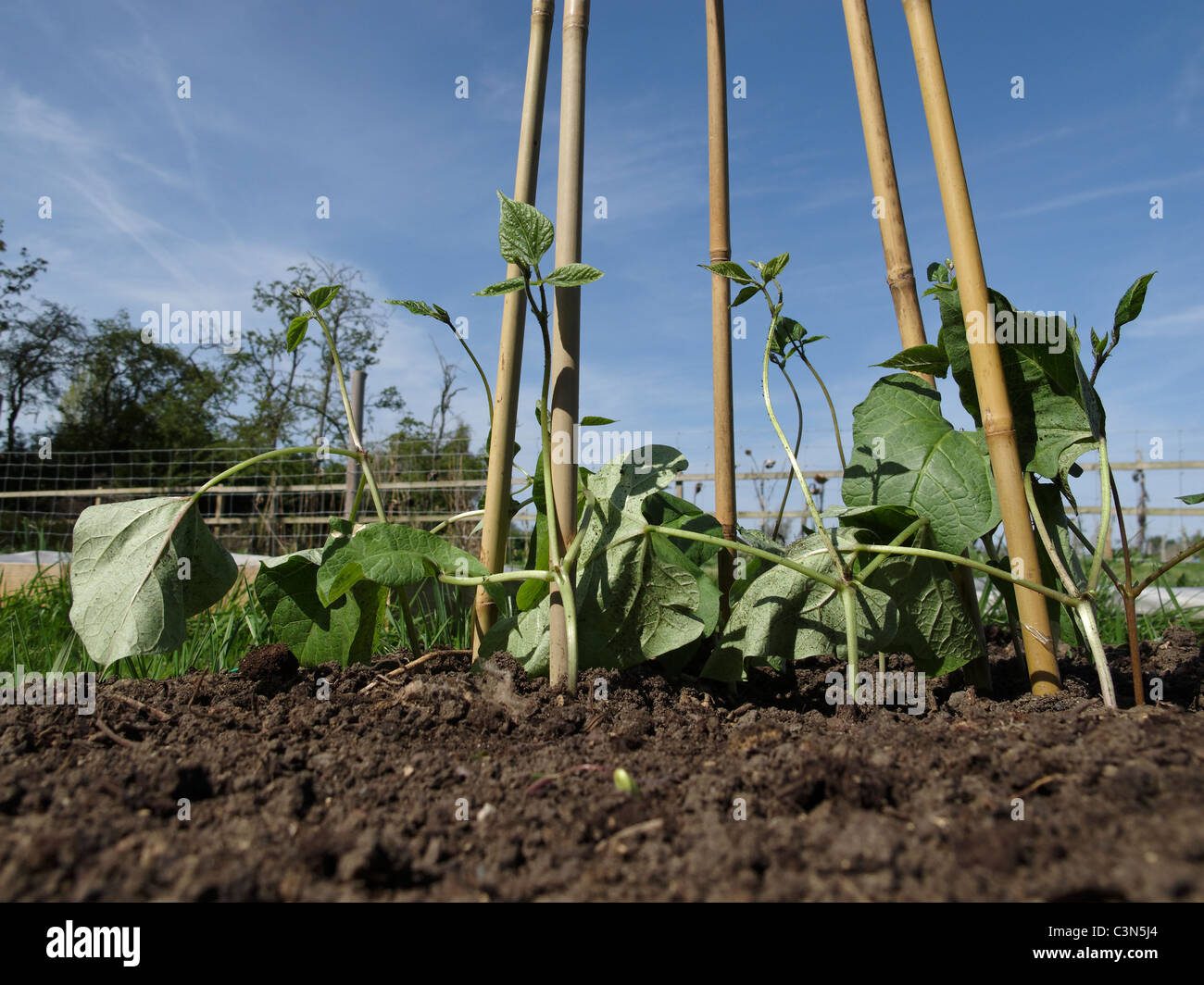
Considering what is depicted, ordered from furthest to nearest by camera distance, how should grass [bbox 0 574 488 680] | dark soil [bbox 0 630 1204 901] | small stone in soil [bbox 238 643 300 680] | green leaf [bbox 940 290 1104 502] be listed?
grass [bbox 0 574 488 680]
small stone in soil [bbox 238 643 300 680]
green leaf [bbox 940 290 1104 502]
dark soil [bbox 0 630 1204 901]

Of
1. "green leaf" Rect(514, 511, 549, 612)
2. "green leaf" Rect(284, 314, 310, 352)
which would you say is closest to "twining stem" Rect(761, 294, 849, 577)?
"green leaf" Rect(514, 511, 549, 612)

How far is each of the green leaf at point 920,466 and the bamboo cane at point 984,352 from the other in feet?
0.22

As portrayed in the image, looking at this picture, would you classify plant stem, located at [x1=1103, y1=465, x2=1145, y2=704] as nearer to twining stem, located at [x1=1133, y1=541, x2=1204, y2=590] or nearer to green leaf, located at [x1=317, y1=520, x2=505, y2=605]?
twining stem, located at [x1=1133, y1=541, x2=1204, y2=590]

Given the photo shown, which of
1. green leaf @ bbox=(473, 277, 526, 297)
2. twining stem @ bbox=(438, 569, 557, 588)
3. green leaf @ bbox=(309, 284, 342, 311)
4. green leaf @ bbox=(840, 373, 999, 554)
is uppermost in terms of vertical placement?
green leaf @ bbox=(309, 284, 342, 311)

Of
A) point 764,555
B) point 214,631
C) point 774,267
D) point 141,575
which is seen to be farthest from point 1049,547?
point 214,631

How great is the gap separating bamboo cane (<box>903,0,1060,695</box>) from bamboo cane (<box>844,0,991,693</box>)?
5.6 inches

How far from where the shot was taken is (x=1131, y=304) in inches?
47.3

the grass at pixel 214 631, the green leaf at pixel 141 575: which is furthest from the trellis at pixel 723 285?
the grass at pixel 214 631

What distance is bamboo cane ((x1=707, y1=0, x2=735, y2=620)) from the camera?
1.63 metres

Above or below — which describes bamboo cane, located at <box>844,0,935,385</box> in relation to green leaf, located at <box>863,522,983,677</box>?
above

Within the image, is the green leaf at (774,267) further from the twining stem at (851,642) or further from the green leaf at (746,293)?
the twining stem at (851,642)

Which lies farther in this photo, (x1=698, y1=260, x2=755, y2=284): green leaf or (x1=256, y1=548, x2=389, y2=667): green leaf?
(x1=256, y1=548, x2=389, y2=667): green leaf

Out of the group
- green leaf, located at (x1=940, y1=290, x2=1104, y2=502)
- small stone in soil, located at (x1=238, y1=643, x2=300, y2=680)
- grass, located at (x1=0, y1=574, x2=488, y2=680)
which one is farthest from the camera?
grass, located at (x1=0, y1=574, x2=488, y2=680)
